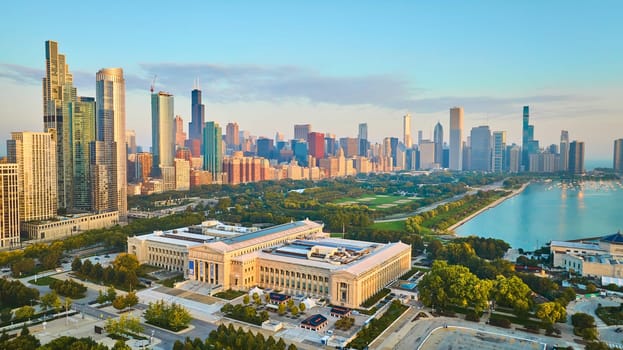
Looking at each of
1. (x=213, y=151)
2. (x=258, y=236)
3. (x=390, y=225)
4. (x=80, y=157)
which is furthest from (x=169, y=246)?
(x=213, y=151)

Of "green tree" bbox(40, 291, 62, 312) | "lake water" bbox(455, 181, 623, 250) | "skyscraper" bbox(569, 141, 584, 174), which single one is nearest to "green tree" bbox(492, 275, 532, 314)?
"lake water" bbox(455, 181, 623, 250)

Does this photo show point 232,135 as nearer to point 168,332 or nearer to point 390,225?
point 390,225

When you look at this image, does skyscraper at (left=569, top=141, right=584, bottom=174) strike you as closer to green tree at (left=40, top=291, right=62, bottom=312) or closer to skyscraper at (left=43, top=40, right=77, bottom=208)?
skyscraper at (left=43, top=40, right=77, bottom=208)

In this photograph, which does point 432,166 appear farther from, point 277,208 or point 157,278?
point 157,278

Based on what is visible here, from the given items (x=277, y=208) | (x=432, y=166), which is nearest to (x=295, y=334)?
(x=277, y=208)

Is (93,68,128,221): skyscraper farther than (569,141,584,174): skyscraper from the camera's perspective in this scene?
No
